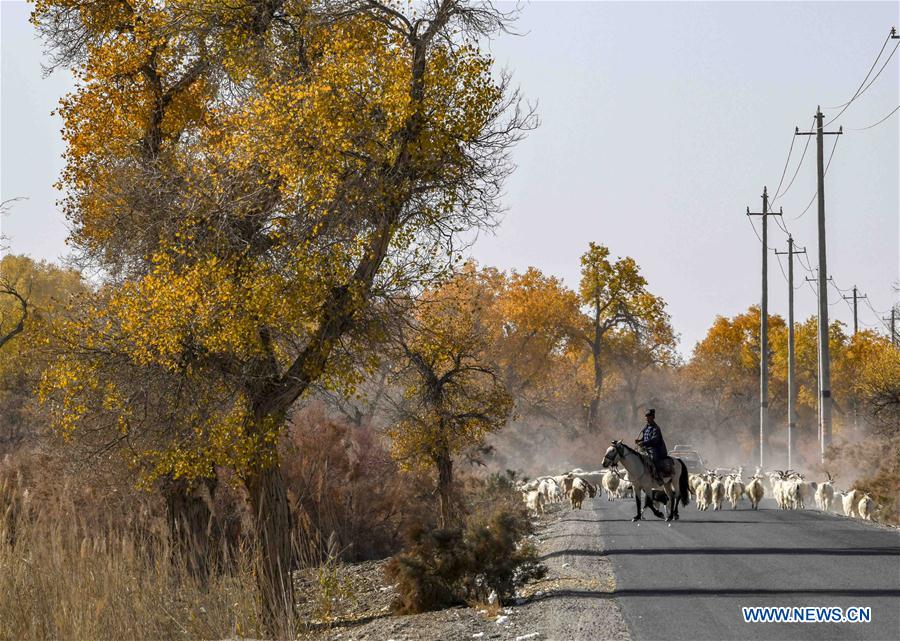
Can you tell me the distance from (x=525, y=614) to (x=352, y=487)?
62.9ft

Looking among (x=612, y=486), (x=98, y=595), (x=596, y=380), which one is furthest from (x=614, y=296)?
(x=98, y=595)

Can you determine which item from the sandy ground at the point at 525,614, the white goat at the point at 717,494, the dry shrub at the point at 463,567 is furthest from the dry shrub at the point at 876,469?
the dry shrub at the point at 463,567

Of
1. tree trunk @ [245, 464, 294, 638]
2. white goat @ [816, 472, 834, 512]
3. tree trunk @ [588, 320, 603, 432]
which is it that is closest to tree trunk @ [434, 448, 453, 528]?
white goat @ [816, 472, 834, 512]

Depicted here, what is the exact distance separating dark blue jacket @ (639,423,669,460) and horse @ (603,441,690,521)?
0.24 m

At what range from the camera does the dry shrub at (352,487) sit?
34.6 m

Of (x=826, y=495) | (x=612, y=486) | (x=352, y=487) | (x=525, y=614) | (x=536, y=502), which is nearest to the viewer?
(x=525, y=614)

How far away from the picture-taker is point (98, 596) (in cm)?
1199

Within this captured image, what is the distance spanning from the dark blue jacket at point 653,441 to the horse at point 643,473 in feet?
0.79

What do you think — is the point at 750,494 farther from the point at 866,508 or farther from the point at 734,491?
the point at 866,508

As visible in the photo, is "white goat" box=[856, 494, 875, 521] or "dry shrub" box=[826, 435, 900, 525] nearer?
"white goat" box=[856, 494, 875, 521]

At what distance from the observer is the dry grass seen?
11.7 metres

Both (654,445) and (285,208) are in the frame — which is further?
(654,445)

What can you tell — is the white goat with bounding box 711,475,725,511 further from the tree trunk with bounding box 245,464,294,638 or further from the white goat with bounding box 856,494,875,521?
the tree trunk with bounding box 245,464,294,638

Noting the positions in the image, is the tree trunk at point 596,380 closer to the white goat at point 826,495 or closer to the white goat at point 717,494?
the white goat at point 717,494
